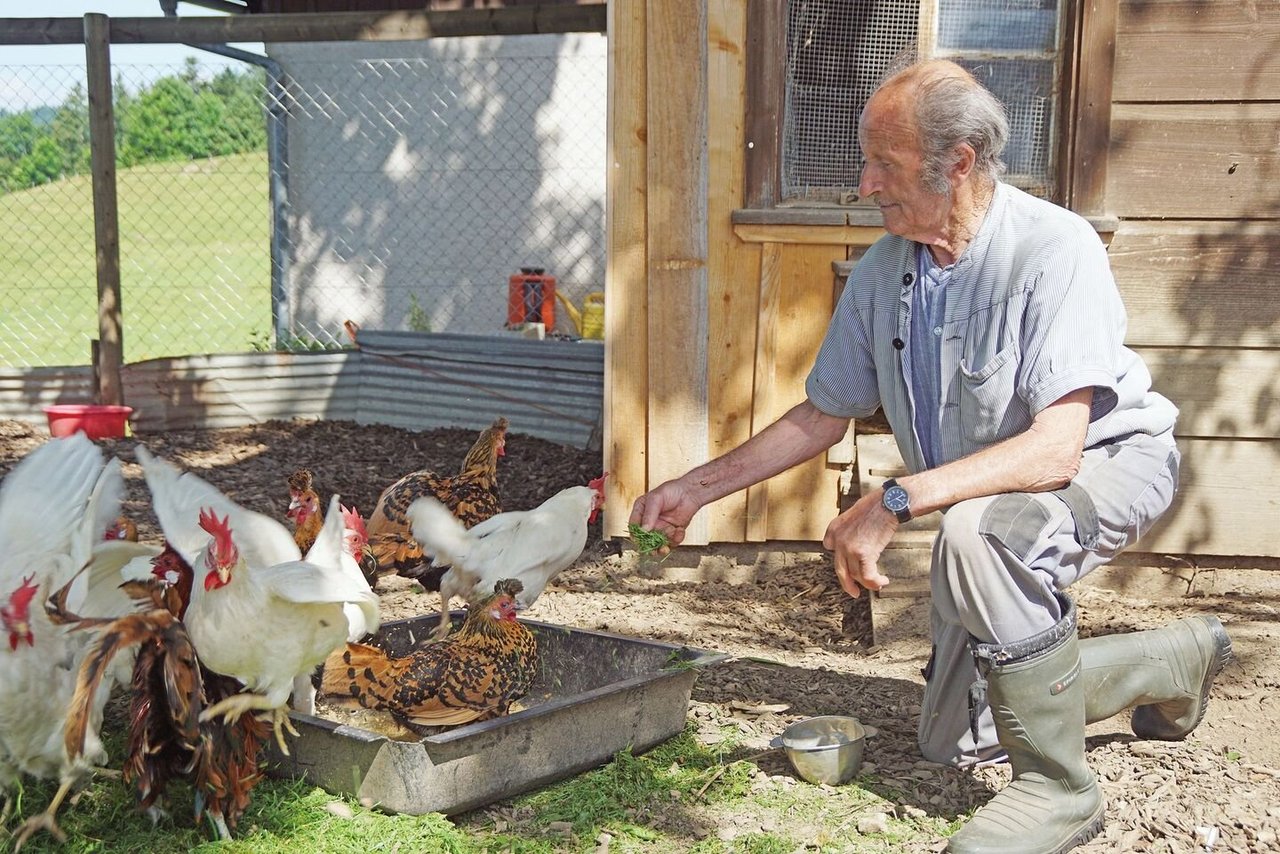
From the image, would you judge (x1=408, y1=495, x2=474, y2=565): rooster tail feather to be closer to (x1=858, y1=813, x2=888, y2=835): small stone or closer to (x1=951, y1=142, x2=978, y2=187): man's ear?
(x1=858, y1=813, x2=888, y2=835): small stone

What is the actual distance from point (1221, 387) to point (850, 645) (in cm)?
180

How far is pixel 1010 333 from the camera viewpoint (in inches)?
115

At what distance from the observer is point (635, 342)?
16.4 ft

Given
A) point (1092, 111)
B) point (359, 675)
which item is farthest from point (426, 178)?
point (359, 675)

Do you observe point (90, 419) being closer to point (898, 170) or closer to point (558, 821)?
point (558, 821)

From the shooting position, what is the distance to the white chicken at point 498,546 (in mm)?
4188

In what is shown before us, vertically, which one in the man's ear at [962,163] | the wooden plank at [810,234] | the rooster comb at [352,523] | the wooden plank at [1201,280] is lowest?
the rooster comb at [352,523]

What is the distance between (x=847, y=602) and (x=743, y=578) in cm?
48

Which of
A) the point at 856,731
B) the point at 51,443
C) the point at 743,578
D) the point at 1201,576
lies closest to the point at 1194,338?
the point at 1201,576

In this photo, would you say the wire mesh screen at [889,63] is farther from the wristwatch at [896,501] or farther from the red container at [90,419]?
the red container at [90,419]

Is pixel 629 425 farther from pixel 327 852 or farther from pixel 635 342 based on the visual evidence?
pixel 327 852

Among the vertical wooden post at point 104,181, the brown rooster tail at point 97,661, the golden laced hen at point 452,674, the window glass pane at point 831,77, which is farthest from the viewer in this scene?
the vertical wooden post at point 104,181

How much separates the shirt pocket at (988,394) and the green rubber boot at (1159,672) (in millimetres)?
671

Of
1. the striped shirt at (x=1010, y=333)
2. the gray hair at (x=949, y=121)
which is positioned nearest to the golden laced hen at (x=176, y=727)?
the striped shirt at (x=1010, y=333)
